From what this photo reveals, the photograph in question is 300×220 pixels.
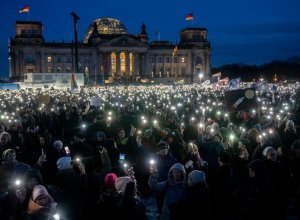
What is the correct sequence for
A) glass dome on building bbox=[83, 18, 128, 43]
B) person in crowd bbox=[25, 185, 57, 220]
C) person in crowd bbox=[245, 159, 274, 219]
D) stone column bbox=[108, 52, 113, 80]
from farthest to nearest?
glass dome on building bbox=[83, 18, 128, 43] < stone column bbox=[108, 52, 113, 80] < person in crowd bbox=[245, 159, 274, 219] < person in crowd bbox=[25, 185, 57, 220]

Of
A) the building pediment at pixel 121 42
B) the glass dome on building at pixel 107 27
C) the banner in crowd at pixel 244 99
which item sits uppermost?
the glass dome on building at pixel 107 27

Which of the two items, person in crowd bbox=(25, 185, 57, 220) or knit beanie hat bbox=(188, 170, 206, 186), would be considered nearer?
person in crowd bbox=(25, 185, 57, 220)

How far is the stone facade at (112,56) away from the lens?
314 feet

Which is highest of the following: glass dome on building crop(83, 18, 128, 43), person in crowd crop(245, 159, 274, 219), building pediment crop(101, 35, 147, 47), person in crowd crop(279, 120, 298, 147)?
glass dome on building crop(83, 18, 128, 43)

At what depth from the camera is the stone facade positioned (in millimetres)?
95562

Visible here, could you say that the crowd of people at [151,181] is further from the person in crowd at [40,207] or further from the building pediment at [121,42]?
the building pediment at [121,42]

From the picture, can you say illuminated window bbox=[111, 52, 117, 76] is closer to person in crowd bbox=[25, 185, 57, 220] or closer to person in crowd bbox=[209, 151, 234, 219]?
person in crowd bbox=[209, 151, 234, 219]

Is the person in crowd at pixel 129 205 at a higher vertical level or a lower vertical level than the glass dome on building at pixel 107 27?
lower

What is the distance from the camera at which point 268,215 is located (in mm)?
5816

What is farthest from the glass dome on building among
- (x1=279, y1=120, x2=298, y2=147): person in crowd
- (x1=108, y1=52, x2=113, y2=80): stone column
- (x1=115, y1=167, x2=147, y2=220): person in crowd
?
(x1=115, y1=167, x2=147, y2=220): person in crowd

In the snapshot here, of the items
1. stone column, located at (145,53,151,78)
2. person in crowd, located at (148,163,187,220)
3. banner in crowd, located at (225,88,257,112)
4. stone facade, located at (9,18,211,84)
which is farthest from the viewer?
stone column, located at (145,53,151,78)

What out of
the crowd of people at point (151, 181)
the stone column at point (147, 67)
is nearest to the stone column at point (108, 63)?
the stone column at point (147, 67)

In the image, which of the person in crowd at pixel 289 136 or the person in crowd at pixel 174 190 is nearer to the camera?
the person in crowd at pixel 174 190

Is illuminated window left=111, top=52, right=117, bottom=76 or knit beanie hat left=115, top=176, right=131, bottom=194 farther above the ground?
illuminated window left=111, top=52, right=117, bottom=76
